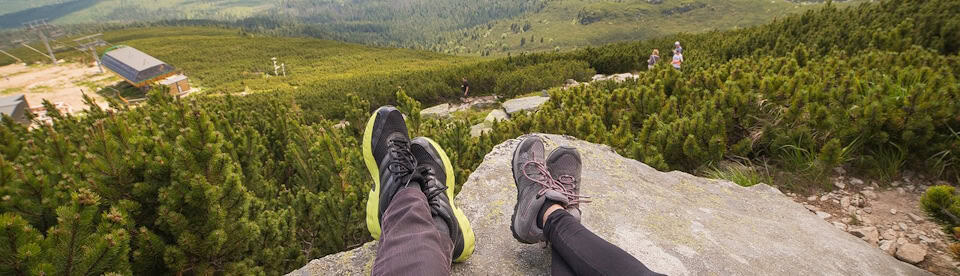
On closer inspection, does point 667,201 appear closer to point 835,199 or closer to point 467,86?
point 835,199

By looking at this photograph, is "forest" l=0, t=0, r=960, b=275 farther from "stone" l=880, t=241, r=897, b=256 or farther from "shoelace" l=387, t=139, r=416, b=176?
"shoelace" l=387, t=139, r=416, b=176

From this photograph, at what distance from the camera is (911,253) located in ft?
7.91

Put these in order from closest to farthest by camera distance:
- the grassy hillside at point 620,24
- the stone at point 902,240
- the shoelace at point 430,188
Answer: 1. the shoelace at point 430,188
2. the stone at point 902,240
3. the grassy hillside at point 620,24

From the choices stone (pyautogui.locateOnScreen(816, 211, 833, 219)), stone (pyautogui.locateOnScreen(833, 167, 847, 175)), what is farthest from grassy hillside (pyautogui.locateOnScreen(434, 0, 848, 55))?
stone (pyautogui.locateOnScreen(816, 211, 833, 219))

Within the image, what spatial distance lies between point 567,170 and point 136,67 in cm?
5993

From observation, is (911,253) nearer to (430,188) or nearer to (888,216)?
(888,216)

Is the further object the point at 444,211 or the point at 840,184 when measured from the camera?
the point at 840,184

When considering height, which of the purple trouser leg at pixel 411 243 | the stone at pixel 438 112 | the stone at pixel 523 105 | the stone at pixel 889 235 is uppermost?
the purple trouser leg at pixel 411 243

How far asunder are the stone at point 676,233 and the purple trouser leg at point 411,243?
12.9 inches

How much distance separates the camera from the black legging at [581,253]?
1.56 metres

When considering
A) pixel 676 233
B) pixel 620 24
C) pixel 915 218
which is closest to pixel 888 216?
pixel 915 218

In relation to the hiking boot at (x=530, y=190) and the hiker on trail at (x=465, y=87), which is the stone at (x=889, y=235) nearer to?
the hiking boot at (x=530, y=190)

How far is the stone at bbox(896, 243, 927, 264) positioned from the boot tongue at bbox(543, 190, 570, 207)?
2.35 meters

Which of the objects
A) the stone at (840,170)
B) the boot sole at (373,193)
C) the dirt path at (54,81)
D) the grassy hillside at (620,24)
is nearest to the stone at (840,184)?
the stone at (840,170)
